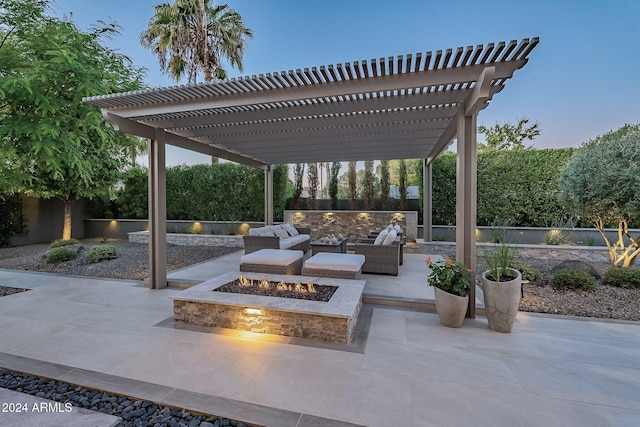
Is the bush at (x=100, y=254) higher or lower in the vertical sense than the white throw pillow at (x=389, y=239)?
lower

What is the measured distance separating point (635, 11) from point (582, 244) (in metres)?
6.47

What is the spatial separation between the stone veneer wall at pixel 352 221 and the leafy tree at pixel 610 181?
4.34 metres

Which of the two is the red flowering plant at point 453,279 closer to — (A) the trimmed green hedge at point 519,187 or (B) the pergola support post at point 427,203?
(B) the pergola support post at point 427,203

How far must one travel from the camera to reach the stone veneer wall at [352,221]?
9641 millimetres

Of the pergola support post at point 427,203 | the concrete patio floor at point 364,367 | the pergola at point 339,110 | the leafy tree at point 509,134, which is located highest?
the leafy tree at point 509,134

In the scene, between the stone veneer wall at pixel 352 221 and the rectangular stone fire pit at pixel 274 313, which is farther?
the stone veneer wall at pixel 352 221

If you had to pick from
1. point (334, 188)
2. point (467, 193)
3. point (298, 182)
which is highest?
point (298, 182)

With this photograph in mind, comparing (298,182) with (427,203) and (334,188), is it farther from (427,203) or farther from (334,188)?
(427,203)

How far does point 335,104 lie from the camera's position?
14.0 ft

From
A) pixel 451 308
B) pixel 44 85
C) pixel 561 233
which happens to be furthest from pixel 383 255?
pixel 44 85

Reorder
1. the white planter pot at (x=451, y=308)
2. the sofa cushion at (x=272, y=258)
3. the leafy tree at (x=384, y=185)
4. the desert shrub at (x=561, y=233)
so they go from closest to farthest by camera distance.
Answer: the white planter pot at (x=451, y=308), the sofa cushion at (x=272, y=258), the desert shrub at (x=561, y=233), the leafy tree at (x=384, y=185)

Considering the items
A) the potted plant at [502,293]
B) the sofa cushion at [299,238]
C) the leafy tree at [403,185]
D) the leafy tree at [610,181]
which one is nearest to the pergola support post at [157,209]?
the sofa cushion at [299,238]

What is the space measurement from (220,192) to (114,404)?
9617mm

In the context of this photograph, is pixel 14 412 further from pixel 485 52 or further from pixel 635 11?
pixel 635 11
